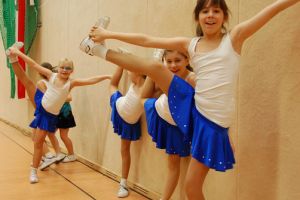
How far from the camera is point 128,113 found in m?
2.93

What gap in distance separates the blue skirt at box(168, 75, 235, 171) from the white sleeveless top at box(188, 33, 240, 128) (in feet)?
0.17

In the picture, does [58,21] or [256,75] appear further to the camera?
[58,21]

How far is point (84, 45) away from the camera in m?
2.15

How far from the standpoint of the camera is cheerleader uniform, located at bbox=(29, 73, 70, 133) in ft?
11.8

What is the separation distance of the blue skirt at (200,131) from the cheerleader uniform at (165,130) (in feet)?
1.40

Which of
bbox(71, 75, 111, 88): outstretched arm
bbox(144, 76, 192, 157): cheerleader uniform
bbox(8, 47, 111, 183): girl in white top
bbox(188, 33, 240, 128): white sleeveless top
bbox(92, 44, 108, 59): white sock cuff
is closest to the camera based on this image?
bbox(188, 33, 240, 128): white sleeveless top

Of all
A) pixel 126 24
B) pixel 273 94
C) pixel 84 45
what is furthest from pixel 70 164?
pixel 273 94

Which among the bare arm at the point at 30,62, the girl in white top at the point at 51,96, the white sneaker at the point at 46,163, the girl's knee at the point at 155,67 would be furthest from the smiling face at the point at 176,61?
the white sneaker at the point at 46,163

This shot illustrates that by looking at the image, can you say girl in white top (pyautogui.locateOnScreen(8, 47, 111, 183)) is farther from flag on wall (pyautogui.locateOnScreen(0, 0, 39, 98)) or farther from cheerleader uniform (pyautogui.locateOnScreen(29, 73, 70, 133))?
flag on wall (pyautogui.locateOnScreen(0, 0, 39, 98))

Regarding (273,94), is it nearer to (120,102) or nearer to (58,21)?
(120,102)

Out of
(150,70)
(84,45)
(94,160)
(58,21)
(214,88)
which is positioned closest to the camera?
(214,88)

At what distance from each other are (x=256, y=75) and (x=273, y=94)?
6.1 inches

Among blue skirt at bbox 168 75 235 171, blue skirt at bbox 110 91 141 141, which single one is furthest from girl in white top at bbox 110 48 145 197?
blue skirt at bbox 168 75 235 171

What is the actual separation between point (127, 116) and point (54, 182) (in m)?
1.02
